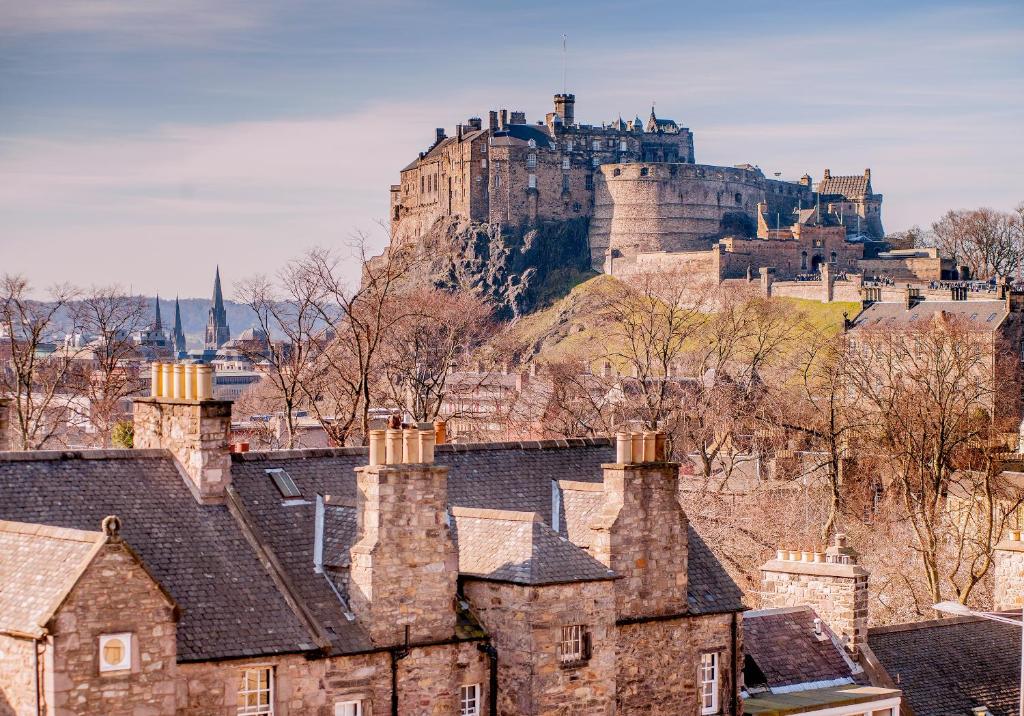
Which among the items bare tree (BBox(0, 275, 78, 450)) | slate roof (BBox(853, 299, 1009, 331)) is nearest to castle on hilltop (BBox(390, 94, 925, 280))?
slate roof (BBox(853, 299, 1009, 331))

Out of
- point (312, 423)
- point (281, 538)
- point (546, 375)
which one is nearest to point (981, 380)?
point (546, 375)

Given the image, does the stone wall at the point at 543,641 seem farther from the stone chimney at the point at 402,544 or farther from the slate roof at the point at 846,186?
the slate roof at the point at 846,186

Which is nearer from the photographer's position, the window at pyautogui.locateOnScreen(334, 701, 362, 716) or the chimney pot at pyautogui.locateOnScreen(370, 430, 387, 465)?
the window at pyautogui.locateOnScreen(334, 701, 362, 716)

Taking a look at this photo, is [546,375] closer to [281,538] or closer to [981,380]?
[981,380]

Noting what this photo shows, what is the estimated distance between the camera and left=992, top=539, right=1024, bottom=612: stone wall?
114 ft

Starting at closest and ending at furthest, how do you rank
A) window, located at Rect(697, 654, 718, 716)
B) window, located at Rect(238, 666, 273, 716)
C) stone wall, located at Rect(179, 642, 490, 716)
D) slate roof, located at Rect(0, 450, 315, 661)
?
stone wall, located at Rect(179, 642, 490, 716) < window, located at Rect(238, 666, 273, 716) < slate roof, located at Rect(0, 450, 315, 661) < window, located at Rect(697, 654, 718, 716)

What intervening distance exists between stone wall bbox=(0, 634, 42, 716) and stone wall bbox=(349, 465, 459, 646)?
4962 mm

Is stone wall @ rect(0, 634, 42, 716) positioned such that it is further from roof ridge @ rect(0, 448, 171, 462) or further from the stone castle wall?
the stone castle wall

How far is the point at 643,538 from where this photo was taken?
83.3ft

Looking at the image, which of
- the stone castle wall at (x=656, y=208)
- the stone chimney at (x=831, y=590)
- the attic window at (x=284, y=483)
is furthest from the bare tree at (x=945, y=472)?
the stone castle wall at (x=656, y=208)

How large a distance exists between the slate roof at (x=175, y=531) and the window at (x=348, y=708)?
1.04 metres

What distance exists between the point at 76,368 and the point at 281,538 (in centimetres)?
5263

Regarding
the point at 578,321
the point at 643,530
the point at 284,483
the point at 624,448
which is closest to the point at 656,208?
the point at 578,321

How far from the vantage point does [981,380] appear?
83562 mm
